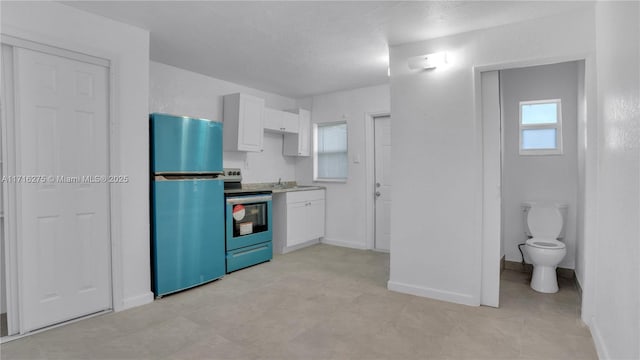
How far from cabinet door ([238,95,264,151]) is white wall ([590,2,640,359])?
3677mm

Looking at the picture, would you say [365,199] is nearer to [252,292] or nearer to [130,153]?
[252,292]

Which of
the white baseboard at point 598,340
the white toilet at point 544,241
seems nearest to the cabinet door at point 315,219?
the white toilet at point 544,241

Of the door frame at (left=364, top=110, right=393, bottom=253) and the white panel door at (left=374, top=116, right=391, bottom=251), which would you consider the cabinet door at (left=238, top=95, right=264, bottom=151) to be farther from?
the white panel door at (left=374, top=116, right=391, bottom=251)

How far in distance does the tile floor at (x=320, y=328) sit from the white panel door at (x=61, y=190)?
253 mm

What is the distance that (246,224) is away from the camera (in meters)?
4.18

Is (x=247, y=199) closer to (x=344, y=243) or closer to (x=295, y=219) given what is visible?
(x=295, y=219)

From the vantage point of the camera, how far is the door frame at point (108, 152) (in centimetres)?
233

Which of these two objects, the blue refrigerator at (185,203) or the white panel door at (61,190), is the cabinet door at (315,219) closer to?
the blue refrigerator at (185,203)

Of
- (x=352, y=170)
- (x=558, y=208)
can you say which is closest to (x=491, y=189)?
(x=558, y=208)

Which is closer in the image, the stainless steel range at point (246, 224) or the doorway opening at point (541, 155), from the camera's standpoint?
the doorway opening at point (541, 155)

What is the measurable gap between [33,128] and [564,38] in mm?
4095

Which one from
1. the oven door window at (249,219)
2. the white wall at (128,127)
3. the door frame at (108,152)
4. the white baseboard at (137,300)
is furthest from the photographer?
the oven door window at (249,219)

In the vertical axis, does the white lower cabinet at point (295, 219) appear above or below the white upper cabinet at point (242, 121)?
below

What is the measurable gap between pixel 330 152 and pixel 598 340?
161 inches
